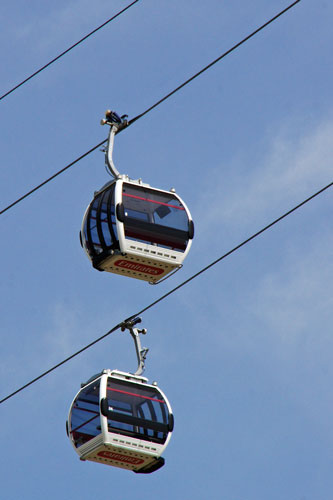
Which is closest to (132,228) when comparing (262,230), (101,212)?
(101,212)

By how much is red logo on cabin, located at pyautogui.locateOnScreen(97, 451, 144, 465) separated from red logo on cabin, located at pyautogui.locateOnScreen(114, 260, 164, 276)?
10.4ft

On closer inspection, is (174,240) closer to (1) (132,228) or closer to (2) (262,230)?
(1) (132,228)

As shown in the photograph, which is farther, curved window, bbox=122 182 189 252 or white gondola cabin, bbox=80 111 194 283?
curved window, bbox=122 182 189 252

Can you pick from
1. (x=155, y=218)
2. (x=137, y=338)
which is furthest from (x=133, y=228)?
(x=137, y=338)

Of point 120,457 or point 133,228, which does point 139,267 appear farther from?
point 120,457

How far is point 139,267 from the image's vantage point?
924 inches

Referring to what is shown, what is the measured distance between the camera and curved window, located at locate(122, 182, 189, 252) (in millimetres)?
23344

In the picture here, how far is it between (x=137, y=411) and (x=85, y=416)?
38.0 inches

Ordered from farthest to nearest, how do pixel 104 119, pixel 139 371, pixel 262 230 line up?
1. pixel 139 371
2. pixel 104 119
3. pixel 262 230

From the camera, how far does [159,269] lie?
925 inches

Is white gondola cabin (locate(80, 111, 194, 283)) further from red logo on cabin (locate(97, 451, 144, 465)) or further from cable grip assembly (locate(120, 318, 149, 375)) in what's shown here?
red logo on cabin (locate(97, 451, 144, 465))

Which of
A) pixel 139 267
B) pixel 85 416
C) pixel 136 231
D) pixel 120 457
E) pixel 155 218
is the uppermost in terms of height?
pixel 155 218

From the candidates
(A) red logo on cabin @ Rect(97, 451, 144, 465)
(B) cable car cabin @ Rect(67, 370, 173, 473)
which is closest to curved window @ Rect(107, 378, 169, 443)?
(B) cable car cabin @ Rect(67, 370, 173, 473)

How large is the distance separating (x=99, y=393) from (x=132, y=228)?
3027 mm
